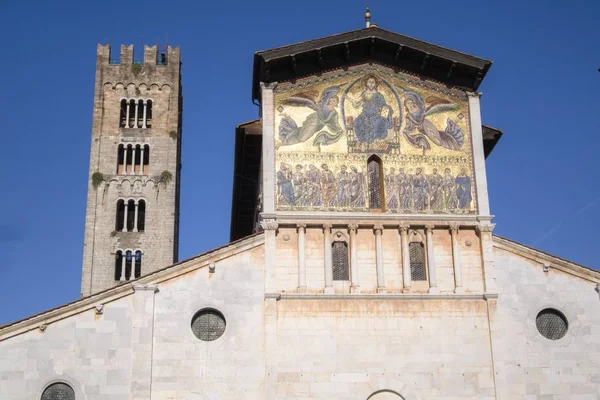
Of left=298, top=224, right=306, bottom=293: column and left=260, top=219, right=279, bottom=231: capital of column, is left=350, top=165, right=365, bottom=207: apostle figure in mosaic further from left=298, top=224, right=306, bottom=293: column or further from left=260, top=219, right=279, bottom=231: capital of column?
left=260, top=219, right=279, bottom=231: capital of column

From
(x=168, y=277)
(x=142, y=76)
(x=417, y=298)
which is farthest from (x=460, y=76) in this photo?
(x=142, y=76)

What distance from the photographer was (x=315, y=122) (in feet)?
91.2

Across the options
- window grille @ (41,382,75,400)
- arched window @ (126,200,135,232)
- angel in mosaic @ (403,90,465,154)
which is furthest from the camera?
arched window @ (126,200,135,232)

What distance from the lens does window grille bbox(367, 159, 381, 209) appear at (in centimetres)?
2703

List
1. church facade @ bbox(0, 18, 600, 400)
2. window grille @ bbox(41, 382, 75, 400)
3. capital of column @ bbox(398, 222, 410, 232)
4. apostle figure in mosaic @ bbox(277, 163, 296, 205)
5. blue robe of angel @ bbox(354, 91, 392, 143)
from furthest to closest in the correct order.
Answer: blue robe of angel @ bbox(354, 91, 392, 143)
apostle figure in mosaic @ bbox(277, 163, 296, 205)
capital of column @ bbox(398, 222, 410, 232)
church facade @ bbox(0, 18, 600, 400)
window grille @ bbox(41, 382, 75, 400)

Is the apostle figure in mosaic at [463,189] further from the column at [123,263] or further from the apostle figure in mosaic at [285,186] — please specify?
the column at [123,263]

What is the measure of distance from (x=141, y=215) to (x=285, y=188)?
32134mm

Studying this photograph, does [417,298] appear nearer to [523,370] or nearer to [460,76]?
[523,370]

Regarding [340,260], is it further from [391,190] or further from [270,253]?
[391,190]

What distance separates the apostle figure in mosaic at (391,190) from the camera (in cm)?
2684

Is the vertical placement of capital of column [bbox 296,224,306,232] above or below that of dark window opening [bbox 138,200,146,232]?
below

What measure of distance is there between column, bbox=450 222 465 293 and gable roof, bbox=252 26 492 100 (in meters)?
4.99

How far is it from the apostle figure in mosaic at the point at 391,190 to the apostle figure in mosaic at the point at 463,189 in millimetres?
1863

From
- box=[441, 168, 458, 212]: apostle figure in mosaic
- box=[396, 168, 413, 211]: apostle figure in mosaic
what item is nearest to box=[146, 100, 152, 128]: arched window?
box=[396, 168, 413, 211]: apostle figure in mosaic
